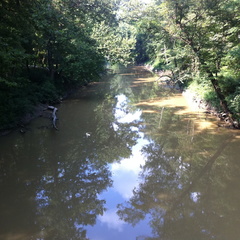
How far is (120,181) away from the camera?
27.3 ft

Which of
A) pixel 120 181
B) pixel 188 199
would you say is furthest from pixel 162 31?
pixel 188 199

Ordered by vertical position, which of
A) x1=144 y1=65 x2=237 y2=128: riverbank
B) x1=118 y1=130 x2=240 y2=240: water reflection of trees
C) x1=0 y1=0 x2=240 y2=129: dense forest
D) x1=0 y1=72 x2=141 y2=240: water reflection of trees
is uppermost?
x1=0 y1=0 x2=240 y2=129: dense forest

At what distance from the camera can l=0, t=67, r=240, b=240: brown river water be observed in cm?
594

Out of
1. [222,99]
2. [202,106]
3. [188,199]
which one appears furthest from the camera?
[202,106]

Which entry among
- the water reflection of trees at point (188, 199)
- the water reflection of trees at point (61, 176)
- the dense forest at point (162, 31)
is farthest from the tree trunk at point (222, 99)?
the water reflection of trees at point (61, 176)

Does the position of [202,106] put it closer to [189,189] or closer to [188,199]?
[189,189]

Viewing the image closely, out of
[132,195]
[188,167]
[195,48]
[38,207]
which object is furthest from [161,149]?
[38,207]

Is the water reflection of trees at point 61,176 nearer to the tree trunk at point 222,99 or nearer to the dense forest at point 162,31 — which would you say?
the dense forest at point 162,31

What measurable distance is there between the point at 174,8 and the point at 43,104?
35.7 ft

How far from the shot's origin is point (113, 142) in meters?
12.1

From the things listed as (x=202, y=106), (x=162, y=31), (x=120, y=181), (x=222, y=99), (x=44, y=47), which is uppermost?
(x=162, y=31)

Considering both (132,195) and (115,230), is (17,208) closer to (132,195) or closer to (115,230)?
(115,230)

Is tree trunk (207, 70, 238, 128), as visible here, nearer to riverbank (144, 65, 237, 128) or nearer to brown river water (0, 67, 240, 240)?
riverbank (144, 65, 237, 128)

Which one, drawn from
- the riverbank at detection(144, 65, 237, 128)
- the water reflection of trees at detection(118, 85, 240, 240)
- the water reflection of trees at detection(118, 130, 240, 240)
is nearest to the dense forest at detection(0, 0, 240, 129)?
the riverbank at detection(144, 65, 237, 128)
